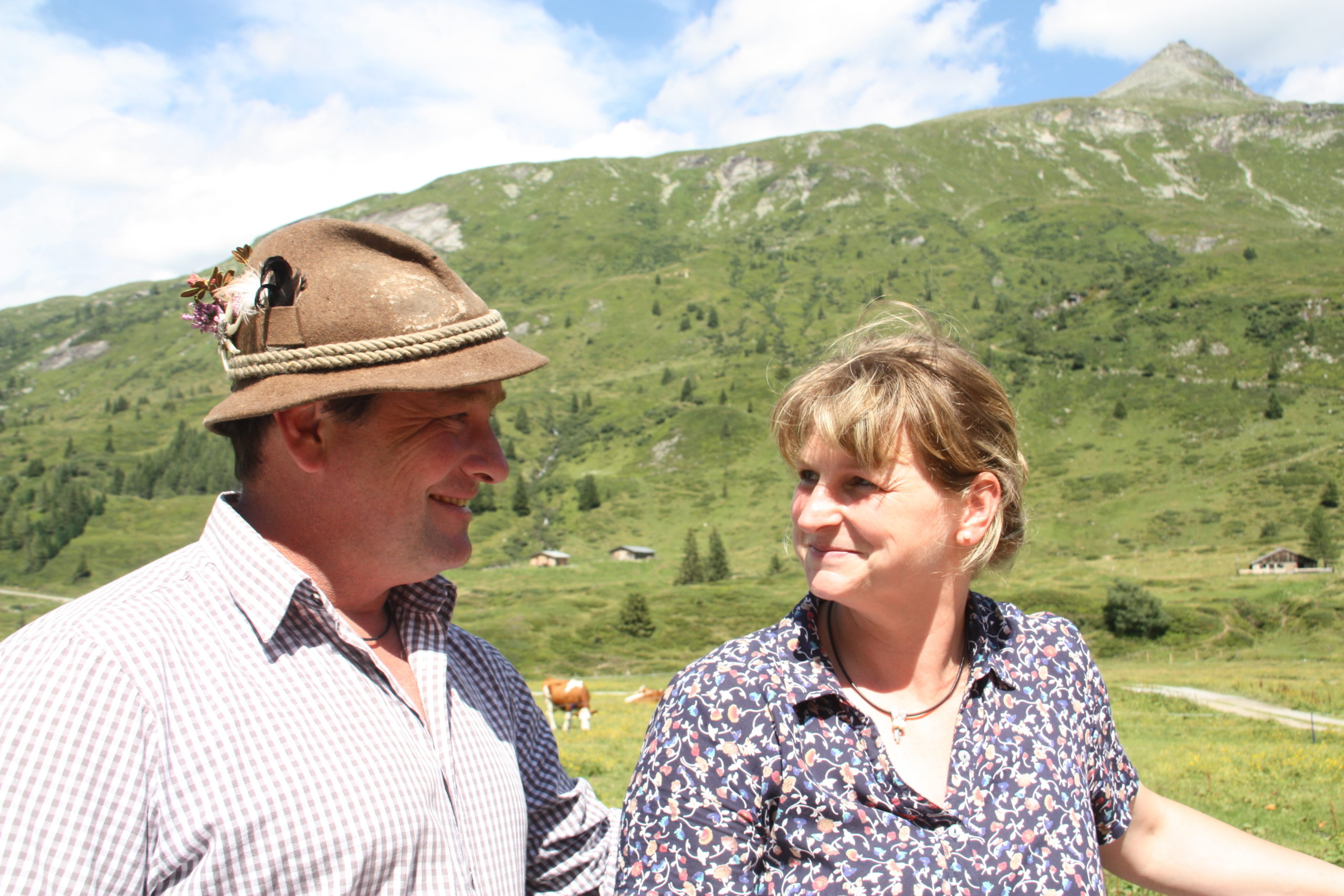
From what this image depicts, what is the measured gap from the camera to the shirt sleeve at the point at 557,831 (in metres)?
2.97

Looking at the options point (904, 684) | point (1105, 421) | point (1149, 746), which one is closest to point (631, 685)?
point (1149, 746)

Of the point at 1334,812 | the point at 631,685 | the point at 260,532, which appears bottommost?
the point at 631,685

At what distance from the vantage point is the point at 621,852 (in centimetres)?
238

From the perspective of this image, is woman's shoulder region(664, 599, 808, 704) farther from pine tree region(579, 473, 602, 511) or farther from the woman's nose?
pine tree region(579, 473, 602, 511)

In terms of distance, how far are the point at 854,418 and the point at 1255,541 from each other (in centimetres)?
9452

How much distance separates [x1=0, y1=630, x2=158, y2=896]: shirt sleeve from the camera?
1.77 m

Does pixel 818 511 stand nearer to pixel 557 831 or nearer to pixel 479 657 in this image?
pixel 479 657

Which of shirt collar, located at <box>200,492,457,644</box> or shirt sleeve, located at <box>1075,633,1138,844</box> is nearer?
shirt collar, located at <box>200,492,457,644</box>

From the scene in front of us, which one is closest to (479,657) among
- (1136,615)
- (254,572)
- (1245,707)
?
(254,572)

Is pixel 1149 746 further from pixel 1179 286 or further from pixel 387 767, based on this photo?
pixel 1179 286

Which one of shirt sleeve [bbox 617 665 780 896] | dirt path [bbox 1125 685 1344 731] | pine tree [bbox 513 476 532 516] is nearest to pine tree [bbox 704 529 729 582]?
pine tree [bbox 513 476 532 516]

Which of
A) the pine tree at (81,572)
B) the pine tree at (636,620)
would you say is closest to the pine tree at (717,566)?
the pine tree at (636,620)

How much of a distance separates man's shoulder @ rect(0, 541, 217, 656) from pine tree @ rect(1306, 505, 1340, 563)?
81329mm

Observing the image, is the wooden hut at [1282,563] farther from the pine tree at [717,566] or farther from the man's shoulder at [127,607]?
the man's shoulder at [127,607]
